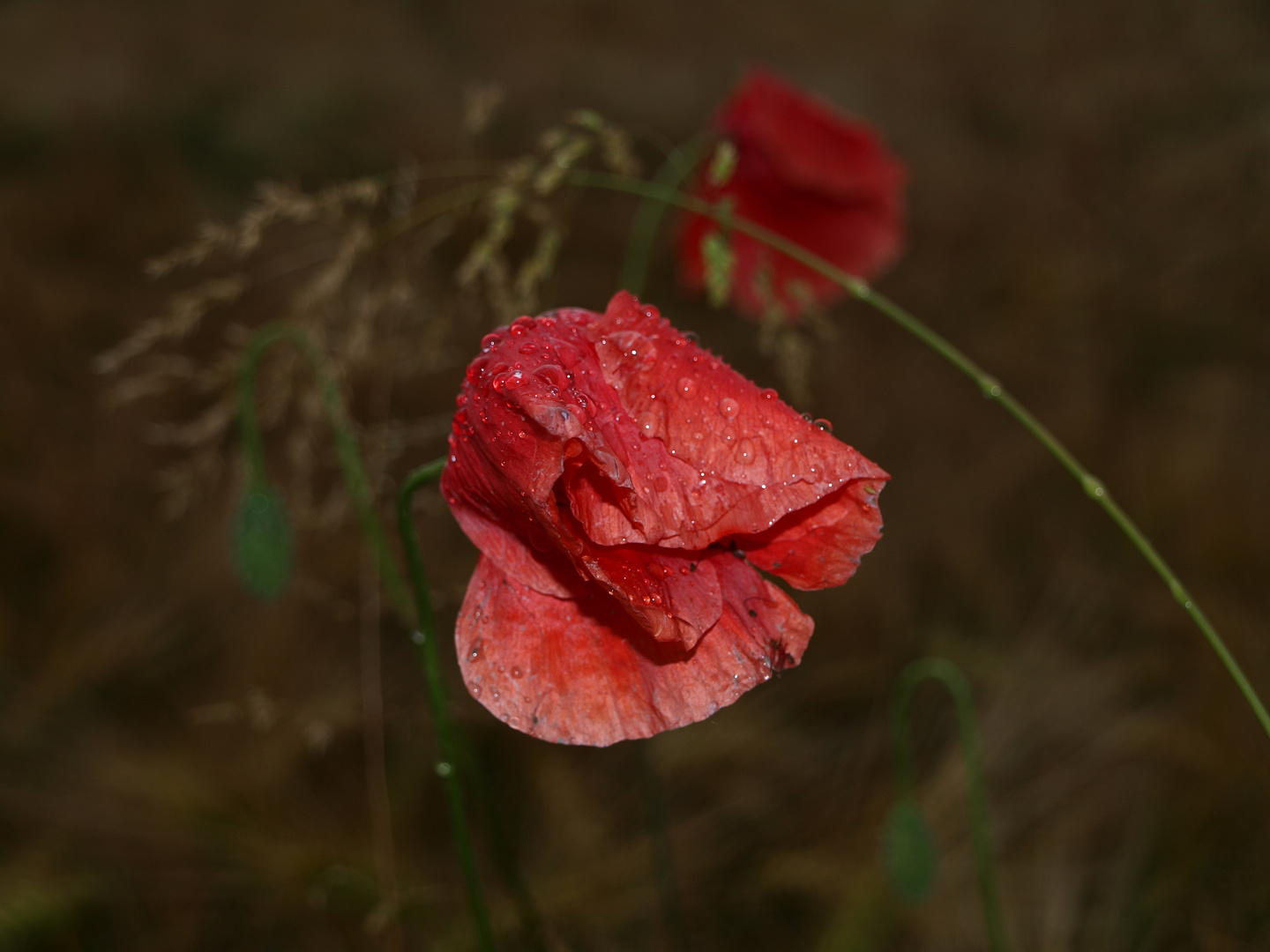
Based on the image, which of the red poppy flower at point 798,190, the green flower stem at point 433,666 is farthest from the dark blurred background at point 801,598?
the red poppy flower at point 798,190

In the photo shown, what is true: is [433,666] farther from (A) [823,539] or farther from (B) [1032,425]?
(B) [1032,425]

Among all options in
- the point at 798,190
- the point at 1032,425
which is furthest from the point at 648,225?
the point at 1032,425

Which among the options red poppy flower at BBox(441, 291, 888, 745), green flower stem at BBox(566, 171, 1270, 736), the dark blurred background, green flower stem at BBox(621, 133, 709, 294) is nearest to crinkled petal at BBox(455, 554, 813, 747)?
red poppy flower at BBox(441, 291, 888, 745)

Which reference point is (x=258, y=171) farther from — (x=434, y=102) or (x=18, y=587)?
(x=18, y=587)

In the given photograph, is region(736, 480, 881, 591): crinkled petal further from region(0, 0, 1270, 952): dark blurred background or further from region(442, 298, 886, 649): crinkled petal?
region(0, 0, 1270, 952): dark blurred background

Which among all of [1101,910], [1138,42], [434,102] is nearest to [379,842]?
[1101,910]

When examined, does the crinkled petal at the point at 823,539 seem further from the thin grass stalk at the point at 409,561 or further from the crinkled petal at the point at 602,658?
the thin grass stalk at the point at 409,561
